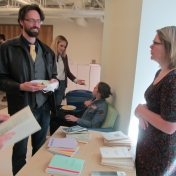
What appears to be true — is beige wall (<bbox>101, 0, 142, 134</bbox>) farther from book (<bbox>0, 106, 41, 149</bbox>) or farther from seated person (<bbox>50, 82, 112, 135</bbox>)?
book (<bbox>0, 106, 41, 149</bbox>)

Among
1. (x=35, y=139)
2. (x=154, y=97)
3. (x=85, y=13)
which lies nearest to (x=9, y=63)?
(x=35, y=139)

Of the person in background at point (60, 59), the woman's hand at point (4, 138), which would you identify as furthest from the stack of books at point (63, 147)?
the person in background at point (60, 59)

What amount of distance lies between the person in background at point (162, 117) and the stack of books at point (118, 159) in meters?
0.09

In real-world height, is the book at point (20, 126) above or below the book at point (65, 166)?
above

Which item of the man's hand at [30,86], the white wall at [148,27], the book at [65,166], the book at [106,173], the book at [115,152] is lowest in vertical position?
the book at [106,173]

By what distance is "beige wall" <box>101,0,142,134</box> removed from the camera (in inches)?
66.7

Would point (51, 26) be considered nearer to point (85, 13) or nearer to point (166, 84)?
point (85, 13)

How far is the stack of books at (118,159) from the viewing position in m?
1.14

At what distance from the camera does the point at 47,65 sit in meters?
1.65

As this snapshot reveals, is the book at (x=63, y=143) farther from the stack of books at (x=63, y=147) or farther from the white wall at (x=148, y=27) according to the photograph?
the white wall at (x=148, y=27)

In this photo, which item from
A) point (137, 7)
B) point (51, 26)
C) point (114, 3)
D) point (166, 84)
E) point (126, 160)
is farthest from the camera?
point (51, 26)

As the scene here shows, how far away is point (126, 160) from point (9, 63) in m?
1.16

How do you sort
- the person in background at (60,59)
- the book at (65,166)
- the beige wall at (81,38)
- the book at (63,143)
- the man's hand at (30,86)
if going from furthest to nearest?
the beige wall at (81,38)
the person in background at (60,59)
the man's hand at (30,86)
the book at (63,143)
the book at (65,166)

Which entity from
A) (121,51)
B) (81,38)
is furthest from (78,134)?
(81,38)
